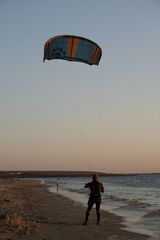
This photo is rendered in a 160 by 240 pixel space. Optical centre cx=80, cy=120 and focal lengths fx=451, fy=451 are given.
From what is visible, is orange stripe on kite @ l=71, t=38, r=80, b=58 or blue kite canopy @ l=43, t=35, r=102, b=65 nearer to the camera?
blue kite canopy @ l=43, t=35, r=102, b=65

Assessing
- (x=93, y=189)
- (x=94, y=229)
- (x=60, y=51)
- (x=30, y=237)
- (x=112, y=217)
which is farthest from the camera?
(x=112, y=217)

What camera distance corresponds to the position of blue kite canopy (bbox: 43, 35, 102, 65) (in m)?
14.7

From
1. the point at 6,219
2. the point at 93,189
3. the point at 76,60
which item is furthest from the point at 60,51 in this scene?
the point at 6,219

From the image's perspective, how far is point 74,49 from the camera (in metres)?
15.1

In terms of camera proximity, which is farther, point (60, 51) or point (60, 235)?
point (60, 51)

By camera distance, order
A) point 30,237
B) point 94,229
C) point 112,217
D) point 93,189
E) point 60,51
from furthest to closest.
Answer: point 112,217, point 60,51, point 93,189, point 94,229, point 30,237

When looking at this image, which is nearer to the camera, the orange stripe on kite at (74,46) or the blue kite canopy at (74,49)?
the blue kite canopy at (74,49)

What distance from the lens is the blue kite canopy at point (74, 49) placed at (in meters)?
14.7

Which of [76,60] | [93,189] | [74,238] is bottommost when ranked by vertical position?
[74,238]

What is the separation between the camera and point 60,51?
15.1 meters

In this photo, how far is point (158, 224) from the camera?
15.3 m

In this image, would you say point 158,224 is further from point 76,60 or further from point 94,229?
point 76,60

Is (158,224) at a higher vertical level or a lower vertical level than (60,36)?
lower

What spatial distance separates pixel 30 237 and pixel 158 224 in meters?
5.72
